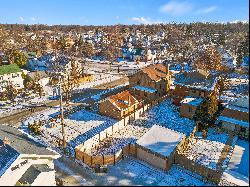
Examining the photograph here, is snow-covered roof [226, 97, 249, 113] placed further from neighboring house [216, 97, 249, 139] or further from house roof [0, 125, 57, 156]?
house roof [0, 125, 57, 156]

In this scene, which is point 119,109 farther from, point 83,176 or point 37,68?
point 37,68

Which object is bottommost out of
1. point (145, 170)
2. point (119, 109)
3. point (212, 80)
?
point (145, 170)

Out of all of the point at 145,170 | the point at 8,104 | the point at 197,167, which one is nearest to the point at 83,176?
the point at 145,170

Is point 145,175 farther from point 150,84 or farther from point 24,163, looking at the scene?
point 150,84

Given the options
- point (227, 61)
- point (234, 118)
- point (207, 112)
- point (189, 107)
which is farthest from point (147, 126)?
point (227, 61)

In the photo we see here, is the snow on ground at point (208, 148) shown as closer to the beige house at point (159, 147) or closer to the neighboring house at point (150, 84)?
the beige house at point (159, 147)

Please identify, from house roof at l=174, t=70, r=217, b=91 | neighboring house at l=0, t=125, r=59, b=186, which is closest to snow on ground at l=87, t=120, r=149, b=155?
neighboring house at l=0, t=125, r=59, b=186
